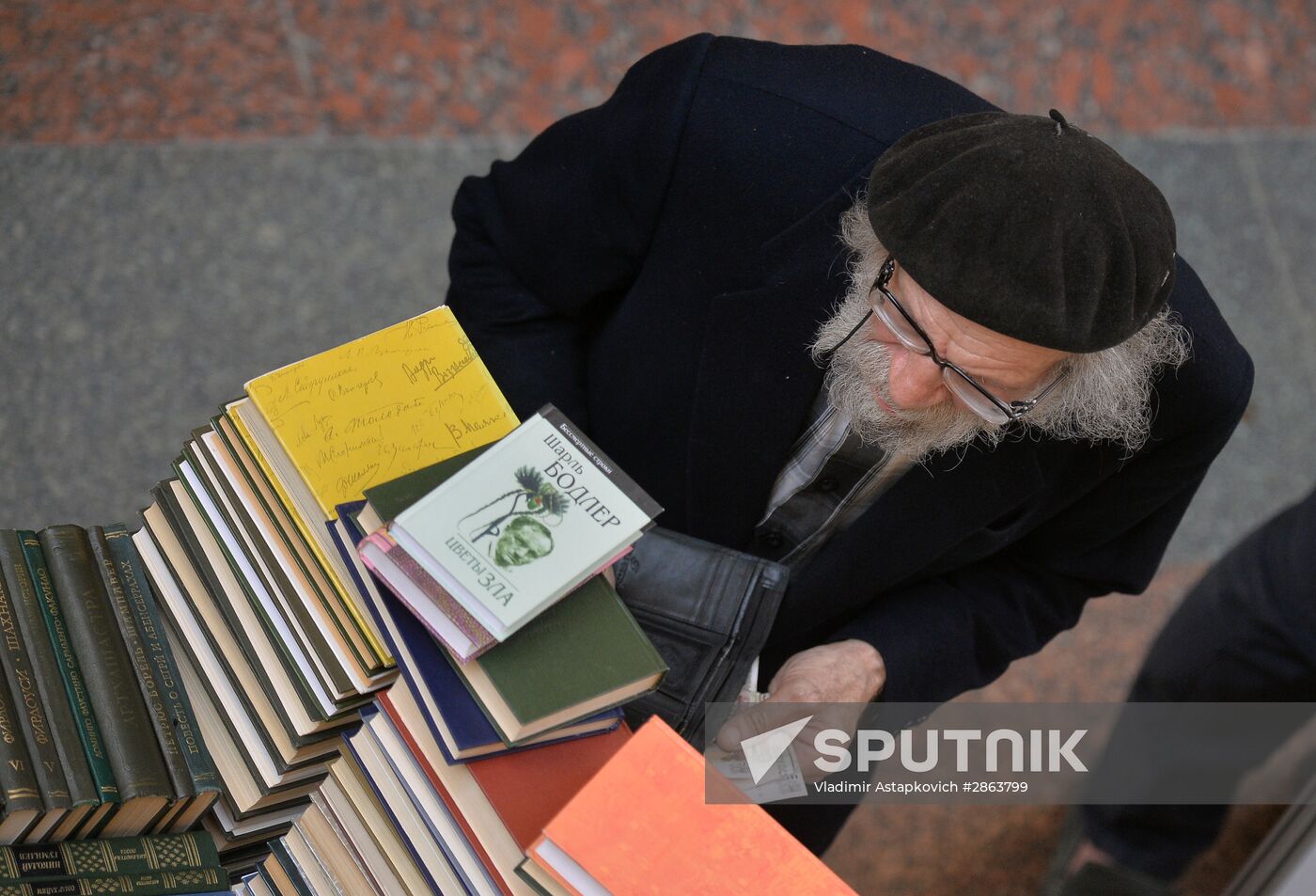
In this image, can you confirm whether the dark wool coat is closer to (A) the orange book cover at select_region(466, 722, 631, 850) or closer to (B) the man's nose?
(B) the man's nose

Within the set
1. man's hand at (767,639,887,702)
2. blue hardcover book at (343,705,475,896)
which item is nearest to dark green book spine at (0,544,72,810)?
blue hardcover book at (343,705,475,896)

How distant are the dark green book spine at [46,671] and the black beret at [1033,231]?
97cm

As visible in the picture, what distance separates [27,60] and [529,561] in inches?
110

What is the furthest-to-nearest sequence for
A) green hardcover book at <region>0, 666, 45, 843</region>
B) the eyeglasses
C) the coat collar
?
→ the coat collar < the eyeglasses < green hardcover book at <region>0, 666, 45, 843</region>

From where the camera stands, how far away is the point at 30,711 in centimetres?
122

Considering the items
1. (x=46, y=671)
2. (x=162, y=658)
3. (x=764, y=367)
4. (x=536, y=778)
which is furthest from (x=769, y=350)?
(x=46, y=671)

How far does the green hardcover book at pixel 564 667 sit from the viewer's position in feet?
3.93

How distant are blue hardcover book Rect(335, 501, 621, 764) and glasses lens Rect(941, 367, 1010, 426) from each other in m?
0.58

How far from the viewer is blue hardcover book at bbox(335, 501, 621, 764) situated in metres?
1.20

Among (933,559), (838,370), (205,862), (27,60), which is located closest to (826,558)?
(933,559)

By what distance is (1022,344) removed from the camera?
143 centimetres

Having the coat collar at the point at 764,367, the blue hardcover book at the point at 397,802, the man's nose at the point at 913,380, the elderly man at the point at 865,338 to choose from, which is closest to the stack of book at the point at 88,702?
the blue hardcover book at the point at 397,802

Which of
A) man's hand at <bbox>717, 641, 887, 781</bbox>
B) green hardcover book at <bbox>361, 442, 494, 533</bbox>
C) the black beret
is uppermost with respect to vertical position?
the black beret
